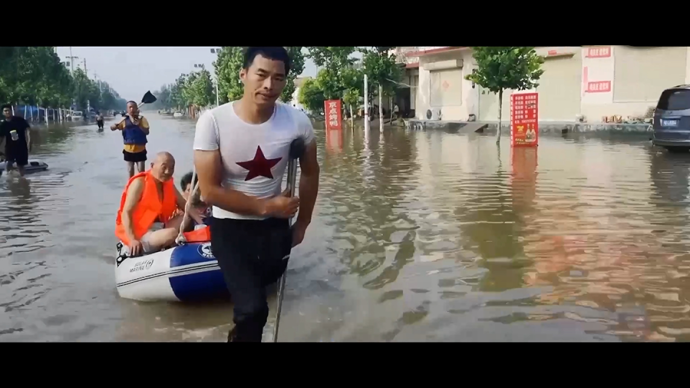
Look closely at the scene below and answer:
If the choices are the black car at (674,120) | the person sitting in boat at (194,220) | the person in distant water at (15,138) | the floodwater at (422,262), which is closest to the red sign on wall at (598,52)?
the black car at (674,120)

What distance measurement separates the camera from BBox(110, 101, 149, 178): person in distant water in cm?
607

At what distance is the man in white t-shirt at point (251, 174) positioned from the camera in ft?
9.98

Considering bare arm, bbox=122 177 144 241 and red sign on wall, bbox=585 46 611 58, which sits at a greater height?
red sign on wall, bbox=585 46 611 58

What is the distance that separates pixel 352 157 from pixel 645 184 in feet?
20.4

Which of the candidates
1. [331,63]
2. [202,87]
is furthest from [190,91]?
[331,63]

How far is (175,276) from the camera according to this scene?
4730 mm

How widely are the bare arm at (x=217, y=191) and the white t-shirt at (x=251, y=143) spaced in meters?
0.04

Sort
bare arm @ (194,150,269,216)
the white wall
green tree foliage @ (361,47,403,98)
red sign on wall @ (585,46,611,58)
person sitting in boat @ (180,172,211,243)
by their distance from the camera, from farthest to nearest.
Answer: the white wall
red sign on wall @ (585,46,611,58)
green tree foliage @ (361,47,403,98)
person sitting in boat @ (180,172,211,243)
bare arm @ (194,150,269,216)

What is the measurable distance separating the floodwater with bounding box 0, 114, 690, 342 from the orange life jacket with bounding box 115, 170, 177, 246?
0.40 meters

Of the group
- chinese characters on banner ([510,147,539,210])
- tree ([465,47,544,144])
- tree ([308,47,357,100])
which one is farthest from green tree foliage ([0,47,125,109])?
tree ([465,47,544,144])

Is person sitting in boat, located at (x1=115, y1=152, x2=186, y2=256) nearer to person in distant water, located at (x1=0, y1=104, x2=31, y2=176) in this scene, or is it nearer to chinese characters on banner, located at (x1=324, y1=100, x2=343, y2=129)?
person in distant water, located at (x1=0, y1=104, x2=31, y2=176)

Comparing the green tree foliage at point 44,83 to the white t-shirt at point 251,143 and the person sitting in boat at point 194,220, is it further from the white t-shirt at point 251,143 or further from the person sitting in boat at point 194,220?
the white t-shirt at point 251,143
